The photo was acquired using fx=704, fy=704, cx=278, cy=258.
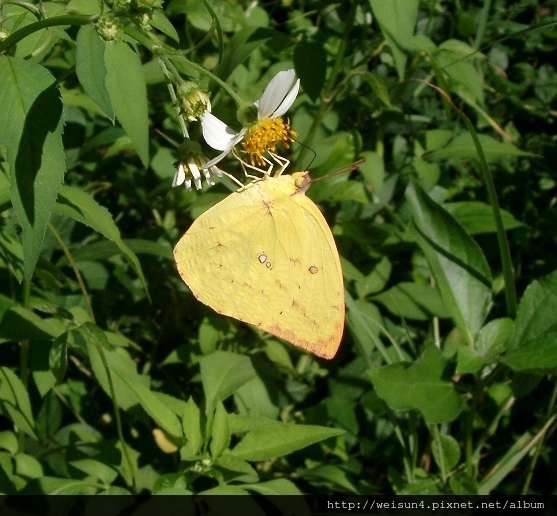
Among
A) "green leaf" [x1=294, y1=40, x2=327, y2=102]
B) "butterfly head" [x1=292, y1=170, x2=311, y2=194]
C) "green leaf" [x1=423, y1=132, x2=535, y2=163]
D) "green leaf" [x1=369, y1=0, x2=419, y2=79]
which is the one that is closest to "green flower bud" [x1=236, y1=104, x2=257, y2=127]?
"butterfly head" [x1=292, y1=170, x2=311, y2=194]

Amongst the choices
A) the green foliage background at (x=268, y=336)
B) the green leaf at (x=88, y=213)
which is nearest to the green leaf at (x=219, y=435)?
the green foliage background at (x=268, y=336)

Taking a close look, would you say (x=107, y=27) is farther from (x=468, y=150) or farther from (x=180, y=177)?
(x=468, y=150)

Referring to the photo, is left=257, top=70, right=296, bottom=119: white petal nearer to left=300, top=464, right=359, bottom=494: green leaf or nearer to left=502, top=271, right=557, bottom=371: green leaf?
left=502, top=271, right=557, bottom=371: green leaf

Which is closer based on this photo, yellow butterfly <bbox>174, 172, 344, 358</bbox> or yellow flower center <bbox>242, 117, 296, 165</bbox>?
yellow flower center <bbox>242, 117, 296, 165</bbox>

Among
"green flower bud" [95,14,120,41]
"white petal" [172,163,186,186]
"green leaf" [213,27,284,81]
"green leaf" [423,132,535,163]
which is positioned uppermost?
"green flower bud" [95,14,120,41]

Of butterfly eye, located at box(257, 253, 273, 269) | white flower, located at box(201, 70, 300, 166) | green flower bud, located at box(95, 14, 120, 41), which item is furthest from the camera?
butterfly eye, located at box(257, 253, 273, 269)
